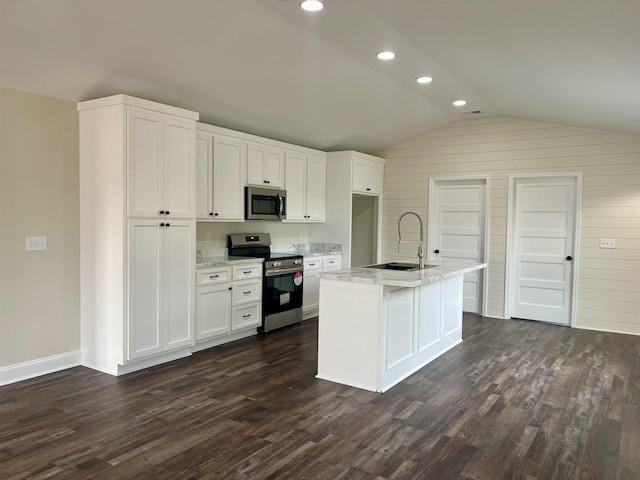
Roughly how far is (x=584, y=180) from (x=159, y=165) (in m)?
5.17

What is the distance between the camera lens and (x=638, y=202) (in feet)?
18.4

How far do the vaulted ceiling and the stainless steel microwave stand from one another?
80cm

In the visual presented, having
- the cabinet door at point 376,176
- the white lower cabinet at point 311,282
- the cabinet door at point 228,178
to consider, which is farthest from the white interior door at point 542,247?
the cabinet door at point 228,178

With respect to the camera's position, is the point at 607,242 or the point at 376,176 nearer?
the point at 607,242

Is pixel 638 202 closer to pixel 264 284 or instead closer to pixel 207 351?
pixel 264 284

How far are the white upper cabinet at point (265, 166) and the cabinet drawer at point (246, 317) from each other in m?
1.45

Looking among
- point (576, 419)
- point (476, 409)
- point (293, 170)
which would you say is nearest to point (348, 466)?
point (476, 409)

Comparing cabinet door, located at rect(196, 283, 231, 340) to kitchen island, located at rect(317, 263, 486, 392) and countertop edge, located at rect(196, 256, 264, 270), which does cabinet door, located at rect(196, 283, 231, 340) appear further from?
kitchen island, located at rect(317, 263, 486, 392)

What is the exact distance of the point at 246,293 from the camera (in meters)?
5.14

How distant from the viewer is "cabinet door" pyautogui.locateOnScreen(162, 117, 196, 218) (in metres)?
4.13

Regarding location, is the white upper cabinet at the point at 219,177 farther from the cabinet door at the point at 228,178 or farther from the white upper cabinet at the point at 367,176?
the white upper cabinet at the point at 367,176

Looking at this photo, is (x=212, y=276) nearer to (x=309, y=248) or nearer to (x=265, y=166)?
(x=265, y=166)

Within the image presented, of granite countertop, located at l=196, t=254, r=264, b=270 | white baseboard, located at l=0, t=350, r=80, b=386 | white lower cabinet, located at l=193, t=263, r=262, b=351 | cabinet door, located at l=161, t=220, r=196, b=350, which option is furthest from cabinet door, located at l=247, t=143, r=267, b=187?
white baseboard, located at l=0, t=350, r=80, b=386

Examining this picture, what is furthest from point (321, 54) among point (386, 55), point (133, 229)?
point (133, 229)
